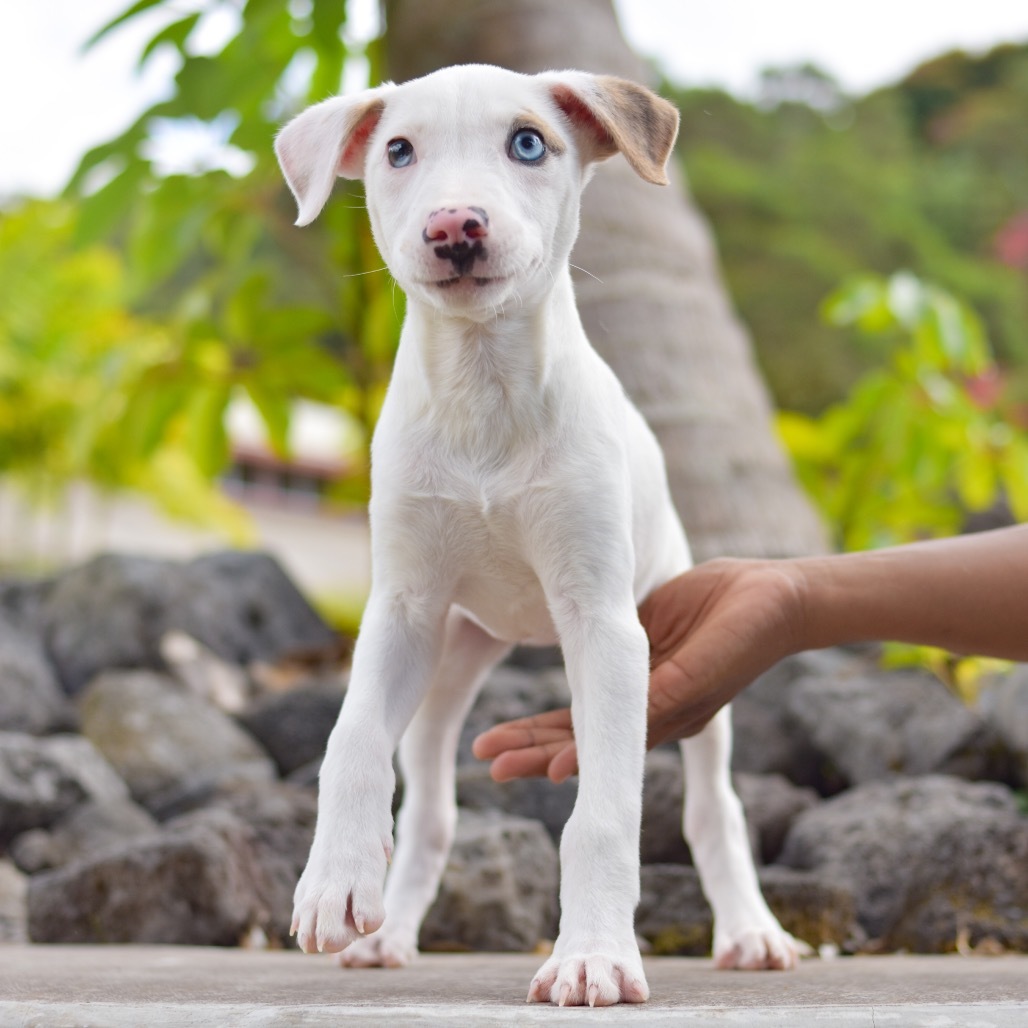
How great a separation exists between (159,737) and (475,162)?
3125 mm

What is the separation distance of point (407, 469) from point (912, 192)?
666 inches

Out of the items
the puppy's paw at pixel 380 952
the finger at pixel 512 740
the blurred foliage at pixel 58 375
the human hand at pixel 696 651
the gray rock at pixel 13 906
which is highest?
the blurred foliage at pixel 58 375

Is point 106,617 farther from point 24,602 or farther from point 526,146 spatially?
point 526,146

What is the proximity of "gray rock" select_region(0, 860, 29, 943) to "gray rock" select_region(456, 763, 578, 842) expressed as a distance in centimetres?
120

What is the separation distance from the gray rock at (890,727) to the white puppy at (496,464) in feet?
5.47

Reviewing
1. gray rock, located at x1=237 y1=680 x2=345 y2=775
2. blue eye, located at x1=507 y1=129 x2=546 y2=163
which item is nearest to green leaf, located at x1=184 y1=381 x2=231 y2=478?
gray rock, located at x1=237 y1=680 x2=345 y2=775

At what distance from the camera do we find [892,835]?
10.7ft

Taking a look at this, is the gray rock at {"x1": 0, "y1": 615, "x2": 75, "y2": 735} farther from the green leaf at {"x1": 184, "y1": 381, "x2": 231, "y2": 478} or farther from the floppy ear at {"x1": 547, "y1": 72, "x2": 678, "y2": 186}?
the floppy ear at {"x1": 547, "y1": 72, "x2": 678, "y2": 186}

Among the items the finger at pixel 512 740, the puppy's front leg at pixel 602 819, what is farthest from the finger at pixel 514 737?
the puppy's front leg at pixel 602 819

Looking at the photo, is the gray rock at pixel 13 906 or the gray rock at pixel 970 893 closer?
the gray rock at pixel 970 893

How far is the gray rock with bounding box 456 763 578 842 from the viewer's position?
3580 mm

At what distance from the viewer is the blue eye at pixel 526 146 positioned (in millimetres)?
2010

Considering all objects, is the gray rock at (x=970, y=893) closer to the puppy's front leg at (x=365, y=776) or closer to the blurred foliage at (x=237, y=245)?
the puppy's front leg at (x=365, y=776)

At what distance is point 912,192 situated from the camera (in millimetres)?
17453
